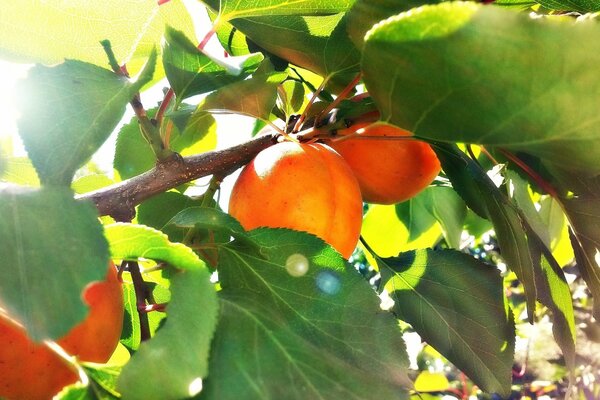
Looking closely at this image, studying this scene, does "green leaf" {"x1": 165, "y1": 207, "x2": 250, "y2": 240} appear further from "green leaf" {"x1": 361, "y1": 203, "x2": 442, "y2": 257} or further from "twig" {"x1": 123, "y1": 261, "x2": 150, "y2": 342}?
"green leaf" {"x1": 361, "y1": 203, "x2": 442, "y2": 257}

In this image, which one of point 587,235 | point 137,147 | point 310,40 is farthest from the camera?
point 137,147

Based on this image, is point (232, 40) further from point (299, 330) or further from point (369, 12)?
point (299, 330)

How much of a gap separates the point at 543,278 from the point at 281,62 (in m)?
0.38

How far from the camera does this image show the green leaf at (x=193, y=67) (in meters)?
0.56

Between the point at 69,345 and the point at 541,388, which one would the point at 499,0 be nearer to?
the point at 69,345

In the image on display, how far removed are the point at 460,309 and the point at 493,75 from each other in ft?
1.24

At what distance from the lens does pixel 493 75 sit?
400mm

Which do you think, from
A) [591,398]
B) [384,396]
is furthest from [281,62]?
[591,398]

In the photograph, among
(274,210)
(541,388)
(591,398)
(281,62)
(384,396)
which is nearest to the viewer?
(384,396)

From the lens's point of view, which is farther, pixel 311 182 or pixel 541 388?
pixel 541 388

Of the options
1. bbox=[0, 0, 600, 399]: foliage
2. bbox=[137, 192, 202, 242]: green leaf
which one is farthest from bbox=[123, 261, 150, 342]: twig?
bbox=[137, 192, 202, 242]: green leaf

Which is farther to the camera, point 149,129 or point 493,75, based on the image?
point 149,129

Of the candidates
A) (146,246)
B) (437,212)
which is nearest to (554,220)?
(437,212)

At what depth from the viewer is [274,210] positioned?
0.63 metres
